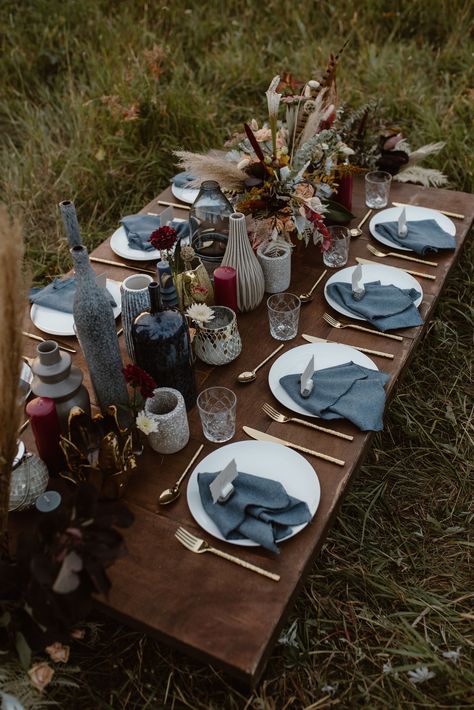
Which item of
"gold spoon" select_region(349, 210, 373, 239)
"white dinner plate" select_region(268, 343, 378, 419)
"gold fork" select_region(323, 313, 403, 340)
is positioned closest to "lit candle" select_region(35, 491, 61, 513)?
"white dinner plate" select_region(268, 343, 378, 419)

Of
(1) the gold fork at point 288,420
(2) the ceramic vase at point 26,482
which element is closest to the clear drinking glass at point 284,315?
(1) the gold fork at point 288,420

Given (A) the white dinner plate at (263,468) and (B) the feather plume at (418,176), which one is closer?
(A) the white dinner plate at (263,468)

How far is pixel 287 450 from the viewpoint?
1627 mm

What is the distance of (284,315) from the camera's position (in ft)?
6.32

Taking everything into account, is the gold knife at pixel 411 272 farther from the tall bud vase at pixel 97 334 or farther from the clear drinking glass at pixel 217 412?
the tall bud vase at pixel 97 334

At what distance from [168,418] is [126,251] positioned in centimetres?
95

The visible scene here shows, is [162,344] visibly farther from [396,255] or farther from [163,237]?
[396,255]

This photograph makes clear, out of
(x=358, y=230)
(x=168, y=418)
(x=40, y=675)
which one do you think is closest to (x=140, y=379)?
(x=168, y=418)

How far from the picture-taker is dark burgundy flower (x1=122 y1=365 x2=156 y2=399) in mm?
1479

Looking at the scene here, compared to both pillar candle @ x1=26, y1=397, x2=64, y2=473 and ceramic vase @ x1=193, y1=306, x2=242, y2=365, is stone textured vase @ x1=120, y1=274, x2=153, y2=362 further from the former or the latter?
pillar candle @ x1=26, y1=397, x2=64, y2=473

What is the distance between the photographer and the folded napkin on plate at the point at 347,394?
5.58 feet

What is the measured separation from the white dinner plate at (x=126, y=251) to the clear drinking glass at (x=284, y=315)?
1.72ft

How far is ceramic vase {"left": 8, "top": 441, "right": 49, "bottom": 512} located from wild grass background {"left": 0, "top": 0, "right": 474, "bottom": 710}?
45 cm

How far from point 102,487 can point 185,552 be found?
9.7 inches
